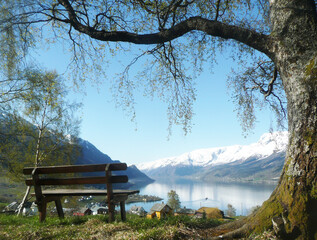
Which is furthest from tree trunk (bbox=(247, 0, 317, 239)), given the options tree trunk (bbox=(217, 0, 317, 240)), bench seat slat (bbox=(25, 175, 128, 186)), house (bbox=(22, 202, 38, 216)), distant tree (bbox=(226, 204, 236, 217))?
distant tree (bbox=(226, 204, 236, 217))

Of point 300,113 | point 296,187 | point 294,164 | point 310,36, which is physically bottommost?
point 296,187

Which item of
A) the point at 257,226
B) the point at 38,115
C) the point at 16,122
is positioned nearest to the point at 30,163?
the point at 38,115

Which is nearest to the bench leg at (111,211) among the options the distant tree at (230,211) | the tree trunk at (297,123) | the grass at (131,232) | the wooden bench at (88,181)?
the wooden bench at (88,181)

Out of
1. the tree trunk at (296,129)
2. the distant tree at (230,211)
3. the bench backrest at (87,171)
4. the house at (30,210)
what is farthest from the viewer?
the distant tree at (230,211)

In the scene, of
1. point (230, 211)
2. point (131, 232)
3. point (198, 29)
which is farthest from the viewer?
point (230, 211)

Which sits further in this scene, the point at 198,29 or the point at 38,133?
the point at 38,133

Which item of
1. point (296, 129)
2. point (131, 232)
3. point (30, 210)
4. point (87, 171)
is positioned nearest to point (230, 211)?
point (30, 210)

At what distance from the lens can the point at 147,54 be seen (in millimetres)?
7254

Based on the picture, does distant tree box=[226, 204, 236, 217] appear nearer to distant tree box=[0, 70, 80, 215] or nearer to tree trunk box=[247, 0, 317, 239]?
distant tree box=[0, 70, 80, 215]

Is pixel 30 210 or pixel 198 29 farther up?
pixel 198 29

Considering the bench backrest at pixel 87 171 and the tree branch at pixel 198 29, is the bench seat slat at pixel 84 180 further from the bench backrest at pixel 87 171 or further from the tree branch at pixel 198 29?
the tree branch at pixel 198 29

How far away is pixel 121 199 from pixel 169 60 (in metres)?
5.03

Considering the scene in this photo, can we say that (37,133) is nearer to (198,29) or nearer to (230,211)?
(198,29)

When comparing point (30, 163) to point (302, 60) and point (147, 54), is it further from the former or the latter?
point (302, 60)
